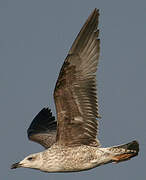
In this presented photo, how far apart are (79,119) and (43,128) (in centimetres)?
483

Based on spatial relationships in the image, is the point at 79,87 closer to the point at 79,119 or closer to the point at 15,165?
the point at 79,119

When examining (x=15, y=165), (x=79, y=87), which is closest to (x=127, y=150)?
(x=79, y=87)

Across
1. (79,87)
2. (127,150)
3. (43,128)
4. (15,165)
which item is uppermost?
(79,87)

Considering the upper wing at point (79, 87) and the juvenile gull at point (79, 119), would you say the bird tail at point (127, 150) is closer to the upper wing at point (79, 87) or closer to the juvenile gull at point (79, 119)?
the juvenile gull at point (79, 119)

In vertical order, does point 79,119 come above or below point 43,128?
above

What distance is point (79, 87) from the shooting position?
42.6 ft

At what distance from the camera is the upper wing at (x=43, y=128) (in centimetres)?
1668

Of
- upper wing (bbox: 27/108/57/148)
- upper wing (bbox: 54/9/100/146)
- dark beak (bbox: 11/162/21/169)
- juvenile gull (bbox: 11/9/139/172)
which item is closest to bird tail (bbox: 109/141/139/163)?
juvenile gull (bbox: 11/9/139/172)

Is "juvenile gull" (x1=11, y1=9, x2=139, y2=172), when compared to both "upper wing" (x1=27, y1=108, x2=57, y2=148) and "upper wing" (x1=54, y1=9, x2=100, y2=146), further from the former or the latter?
"upper wing" (x1=27, y1=108, x2=57, y2=148)

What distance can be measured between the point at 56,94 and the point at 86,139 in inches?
58.3

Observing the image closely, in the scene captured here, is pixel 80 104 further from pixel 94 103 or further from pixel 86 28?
pixel 86 28

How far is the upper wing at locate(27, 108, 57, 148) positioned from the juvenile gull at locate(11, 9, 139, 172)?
287cm

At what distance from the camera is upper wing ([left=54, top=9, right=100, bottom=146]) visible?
42.3 feet

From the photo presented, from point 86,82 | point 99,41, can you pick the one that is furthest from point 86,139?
point 99,41
